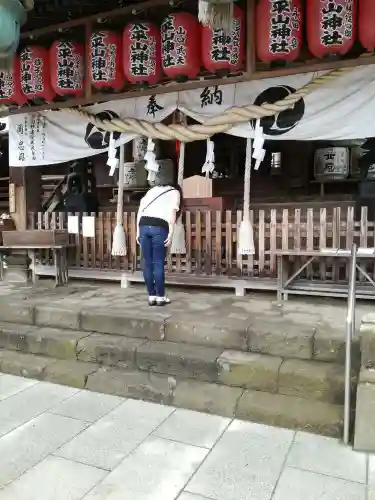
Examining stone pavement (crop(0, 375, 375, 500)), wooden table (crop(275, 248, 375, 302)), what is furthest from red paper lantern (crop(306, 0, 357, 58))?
stone pavement (crop(0, 375, 375, 500))

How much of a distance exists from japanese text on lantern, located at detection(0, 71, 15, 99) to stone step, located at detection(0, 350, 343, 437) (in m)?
4.40

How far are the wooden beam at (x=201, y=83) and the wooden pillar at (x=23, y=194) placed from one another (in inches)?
51.1

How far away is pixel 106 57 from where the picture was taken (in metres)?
6.30

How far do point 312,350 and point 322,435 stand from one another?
0.85m

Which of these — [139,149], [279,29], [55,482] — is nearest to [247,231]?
[279,29]

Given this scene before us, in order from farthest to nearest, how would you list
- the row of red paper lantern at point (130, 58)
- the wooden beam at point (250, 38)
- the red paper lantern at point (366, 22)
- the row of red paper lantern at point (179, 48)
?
the row of red paper lantern at point (130, 58)
the wooden beam at point (250, 38)
the row of red paper lantern at point (179, 48)
the red paper lantern at point (366, 22)

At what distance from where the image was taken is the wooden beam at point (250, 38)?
543 cm

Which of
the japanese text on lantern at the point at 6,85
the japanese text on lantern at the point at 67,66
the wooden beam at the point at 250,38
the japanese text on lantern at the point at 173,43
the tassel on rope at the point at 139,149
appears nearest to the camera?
the wooden beam at the point at 250,38

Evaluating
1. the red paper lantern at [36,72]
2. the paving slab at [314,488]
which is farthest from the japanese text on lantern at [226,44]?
the paving slab at [314,488]

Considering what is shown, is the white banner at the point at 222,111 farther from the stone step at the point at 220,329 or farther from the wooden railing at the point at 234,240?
the stone step at the point at 220,329

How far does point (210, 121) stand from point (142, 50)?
1.36 m

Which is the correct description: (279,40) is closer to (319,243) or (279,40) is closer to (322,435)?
(319,243)

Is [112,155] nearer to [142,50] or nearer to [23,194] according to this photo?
[142,50]

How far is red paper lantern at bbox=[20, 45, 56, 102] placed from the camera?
6.73 metres
